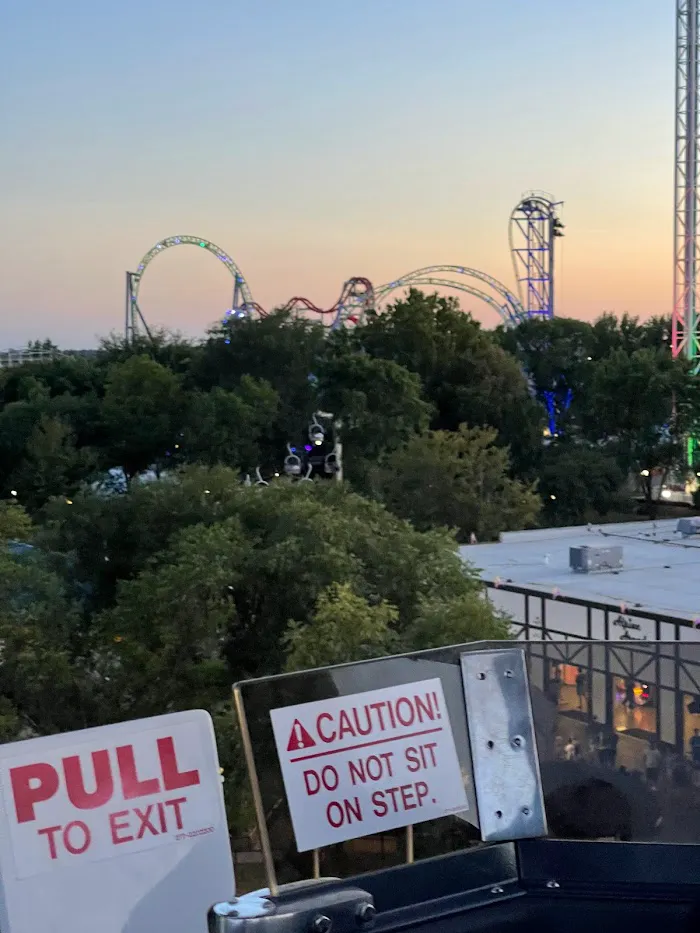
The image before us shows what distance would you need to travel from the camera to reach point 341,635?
12133 mm

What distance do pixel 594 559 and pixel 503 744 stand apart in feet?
45.5

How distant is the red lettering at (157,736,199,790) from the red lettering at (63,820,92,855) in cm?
24

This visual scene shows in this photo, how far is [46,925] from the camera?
2658 mm

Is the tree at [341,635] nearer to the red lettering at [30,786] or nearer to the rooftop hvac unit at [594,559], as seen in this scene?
the rooftop hvac unit at [594,559]

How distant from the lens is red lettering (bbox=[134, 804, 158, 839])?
2.82m

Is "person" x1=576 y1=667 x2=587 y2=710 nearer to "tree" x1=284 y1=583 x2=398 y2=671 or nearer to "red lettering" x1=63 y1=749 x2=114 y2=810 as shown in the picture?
"red lettering" x1=63 y1=749 x2=114 y2=810

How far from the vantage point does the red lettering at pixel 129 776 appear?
2.82 metres

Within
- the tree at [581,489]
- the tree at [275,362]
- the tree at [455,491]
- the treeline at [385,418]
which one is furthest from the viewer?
the tree at [581,489]

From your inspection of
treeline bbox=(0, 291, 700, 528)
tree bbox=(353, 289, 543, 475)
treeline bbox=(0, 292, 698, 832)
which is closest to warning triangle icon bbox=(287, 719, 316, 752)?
treeline bbox=(0, 292, 698, 832)

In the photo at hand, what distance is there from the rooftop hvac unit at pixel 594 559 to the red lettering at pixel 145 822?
47.1 ft

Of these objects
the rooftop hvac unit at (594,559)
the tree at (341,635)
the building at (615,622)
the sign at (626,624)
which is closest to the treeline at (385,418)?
the building at (615,622)

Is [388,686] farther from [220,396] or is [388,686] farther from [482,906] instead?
[220,396]

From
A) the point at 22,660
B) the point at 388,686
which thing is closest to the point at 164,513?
the point at 22,660

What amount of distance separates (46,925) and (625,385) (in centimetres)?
4253
